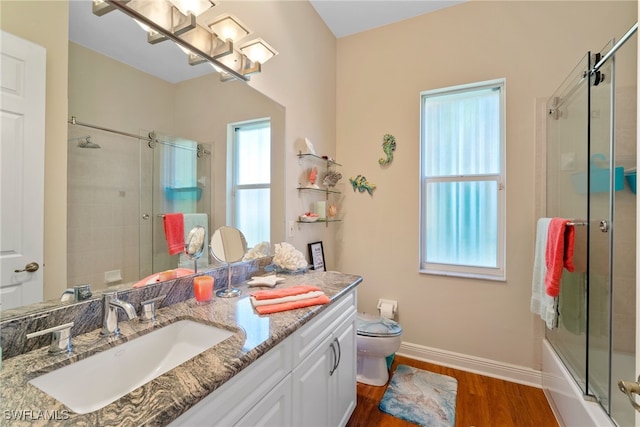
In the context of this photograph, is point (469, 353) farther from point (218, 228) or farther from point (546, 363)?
point (218, 228)

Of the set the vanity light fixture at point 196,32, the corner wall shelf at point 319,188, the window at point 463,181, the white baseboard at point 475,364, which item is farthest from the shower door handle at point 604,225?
the vanity light fixture at point 196,32

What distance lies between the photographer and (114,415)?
1.74ft

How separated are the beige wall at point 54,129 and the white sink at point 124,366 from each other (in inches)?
10.5

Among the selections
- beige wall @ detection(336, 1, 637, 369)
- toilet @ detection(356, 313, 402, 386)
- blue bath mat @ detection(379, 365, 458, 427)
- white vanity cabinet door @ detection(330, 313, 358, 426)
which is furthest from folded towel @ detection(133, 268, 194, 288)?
beige wall @ detection(336, 1, 637, 369)

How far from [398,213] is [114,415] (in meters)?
2.22

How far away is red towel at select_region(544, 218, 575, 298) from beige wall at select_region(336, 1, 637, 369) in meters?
0.46

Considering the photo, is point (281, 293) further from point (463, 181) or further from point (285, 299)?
point (463, 181)

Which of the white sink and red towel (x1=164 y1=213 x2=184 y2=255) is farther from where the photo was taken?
red towel (x1=164 y1=213 x2=184 y2=255)

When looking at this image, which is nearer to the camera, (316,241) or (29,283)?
(29,283)

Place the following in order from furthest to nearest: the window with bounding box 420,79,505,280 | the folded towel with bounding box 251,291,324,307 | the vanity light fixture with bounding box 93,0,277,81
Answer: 1. the window with bounding box 420,79,505,280
2. the folded towel with bounding box 251,291,324,307
3. the vanity light fixture with bounding box 93,0,277,81

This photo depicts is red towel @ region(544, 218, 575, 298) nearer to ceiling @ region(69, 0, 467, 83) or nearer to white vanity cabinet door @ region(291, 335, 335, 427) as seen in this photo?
white vanity cabinet door @ region(291, 335, 335, 427)

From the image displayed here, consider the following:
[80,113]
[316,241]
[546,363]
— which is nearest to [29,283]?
[80,113]

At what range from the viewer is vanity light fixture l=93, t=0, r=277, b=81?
3.32 feet

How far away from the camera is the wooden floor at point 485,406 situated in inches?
64.7
